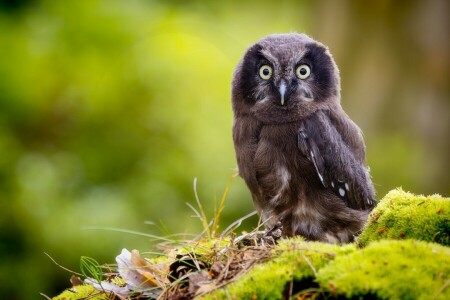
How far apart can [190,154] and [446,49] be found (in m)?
4.51

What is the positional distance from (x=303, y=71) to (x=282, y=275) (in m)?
1.98

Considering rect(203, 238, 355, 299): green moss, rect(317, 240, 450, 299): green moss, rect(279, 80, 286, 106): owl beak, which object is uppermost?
rect(279, 80, 286, 106): owl beak

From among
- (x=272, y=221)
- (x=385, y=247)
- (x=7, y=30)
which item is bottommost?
(x=272, y=221)

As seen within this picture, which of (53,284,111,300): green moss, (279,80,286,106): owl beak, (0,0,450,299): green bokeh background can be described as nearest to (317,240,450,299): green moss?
(53,284,111,300): green moss

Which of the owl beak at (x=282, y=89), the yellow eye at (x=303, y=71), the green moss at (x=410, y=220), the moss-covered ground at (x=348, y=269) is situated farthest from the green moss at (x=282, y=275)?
the yellow eye at (x=303, y=71)

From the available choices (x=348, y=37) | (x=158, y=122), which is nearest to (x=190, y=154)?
(x=158, y=122)

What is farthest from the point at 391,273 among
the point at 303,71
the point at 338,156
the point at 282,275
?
the point at 303,71

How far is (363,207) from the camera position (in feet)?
14.0

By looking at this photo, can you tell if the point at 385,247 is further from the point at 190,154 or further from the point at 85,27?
the point at 85,27

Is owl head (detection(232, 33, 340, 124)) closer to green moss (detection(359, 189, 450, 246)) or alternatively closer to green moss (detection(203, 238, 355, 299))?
green moss (detection(359, 189, 450, 246))

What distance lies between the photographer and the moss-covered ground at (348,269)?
2355 mm

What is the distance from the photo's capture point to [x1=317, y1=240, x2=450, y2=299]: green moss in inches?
91.9

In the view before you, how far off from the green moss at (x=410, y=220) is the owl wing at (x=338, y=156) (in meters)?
0.86

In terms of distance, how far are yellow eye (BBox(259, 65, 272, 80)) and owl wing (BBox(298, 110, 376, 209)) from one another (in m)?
0.39
